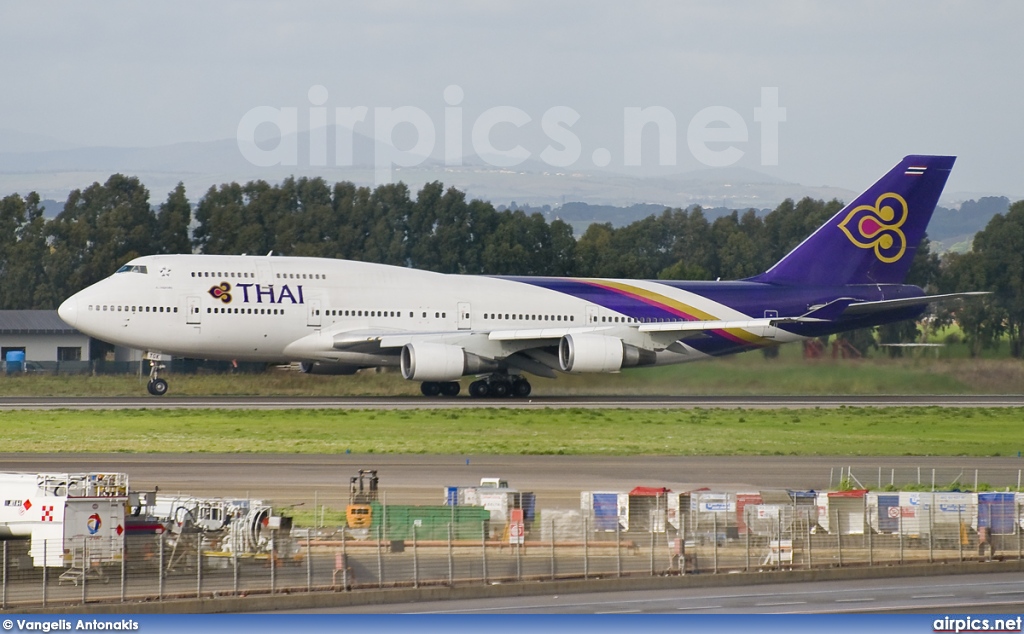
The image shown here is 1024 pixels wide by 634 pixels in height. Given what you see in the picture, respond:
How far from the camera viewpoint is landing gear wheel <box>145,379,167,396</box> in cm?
4875

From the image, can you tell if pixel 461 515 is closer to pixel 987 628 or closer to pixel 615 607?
pixel 615 607

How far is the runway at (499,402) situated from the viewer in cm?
4422

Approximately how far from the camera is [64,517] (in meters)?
18.0

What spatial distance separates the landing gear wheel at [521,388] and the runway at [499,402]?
515 mm

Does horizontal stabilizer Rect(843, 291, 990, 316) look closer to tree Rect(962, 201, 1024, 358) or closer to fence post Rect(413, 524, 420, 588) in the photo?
tree Rect(962, 201, 1024, 358)

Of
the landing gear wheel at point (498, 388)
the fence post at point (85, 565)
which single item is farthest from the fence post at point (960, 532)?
the landing gear wheel at point (498, 388)

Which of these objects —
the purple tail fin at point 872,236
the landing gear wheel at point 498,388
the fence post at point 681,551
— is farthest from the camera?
the purple tail fin at point 872,236

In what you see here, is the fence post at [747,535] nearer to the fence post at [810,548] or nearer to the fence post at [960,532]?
→ the fence post at [810,548]

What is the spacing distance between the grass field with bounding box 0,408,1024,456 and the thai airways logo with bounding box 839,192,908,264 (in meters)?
12.3

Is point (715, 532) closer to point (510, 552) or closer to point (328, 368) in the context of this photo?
point (510, 552)

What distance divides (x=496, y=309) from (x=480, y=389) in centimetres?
296

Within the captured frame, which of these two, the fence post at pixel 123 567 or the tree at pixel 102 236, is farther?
the tree at pixel 102 236

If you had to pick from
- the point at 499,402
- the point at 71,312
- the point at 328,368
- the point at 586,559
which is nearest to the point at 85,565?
the point at 586,559

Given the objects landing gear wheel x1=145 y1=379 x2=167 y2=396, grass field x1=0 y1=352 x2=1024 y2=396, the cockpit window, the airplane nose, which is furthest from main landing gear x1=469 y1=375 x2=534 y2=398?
the airplane nose
